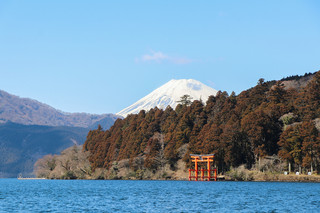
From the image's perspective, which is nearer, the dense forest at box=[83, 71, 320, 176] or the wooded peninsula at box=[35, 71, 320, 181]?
the dense forest at box=[83, 71, 320, 176]

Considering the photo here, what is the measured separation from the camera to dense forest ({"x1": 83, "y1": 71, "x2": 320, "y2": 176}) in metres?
64.7

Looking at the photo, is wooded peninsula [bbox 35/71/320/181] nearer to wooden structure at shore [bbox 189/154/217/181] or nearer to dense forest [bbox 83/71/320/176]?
dense forest [bbox 83/71/320/176]

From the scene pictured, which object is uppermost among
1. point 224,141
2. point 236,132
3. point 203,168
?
point 236,132

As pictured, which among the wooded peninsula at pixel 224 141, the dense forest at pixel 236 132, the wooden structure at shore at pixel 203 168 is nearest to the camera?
the dense forest at pixel 236 132

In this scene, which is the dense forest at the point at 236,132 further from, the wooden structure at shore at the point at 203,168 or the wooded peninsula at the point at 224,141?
the wooden structure at shore at the point at 203,168

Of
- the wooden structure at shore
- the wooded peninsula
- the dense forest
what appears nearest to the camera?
the dense forest

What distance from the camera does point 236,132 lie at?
235ft

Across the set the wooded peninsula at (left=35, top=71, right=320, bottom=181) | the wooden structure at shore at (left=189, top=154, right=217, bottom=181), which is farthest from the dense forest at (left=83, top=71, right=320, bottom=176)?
the wooden structure at shore at (left=189, top=154, right=217, bottom=181)

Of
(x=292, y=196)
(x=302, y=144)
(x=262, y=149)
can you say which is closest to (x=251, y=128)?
(x=262, y=149)

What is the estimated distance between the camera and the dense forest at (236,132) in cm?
6469

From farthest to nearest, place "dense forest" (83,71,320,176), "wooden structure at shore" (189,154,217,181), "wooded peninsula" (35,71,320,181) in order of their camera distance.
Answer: "wooden structure at shore" (189,154,217,181) < "wooded peninsula" (35,71,320,181) < "dense forest" (83,71,320,176)

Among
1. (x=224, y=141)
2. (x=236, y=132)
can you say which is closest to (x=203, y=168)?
(x=224, y=141)

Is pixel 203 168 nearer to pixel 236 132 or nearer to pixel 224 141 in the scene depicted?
pixel 224 141

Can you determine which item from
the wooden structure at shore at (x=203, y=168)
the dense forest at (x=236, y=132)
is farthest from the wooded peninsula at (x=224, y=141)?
the wooden structure at shore at (x=203, y=168)
